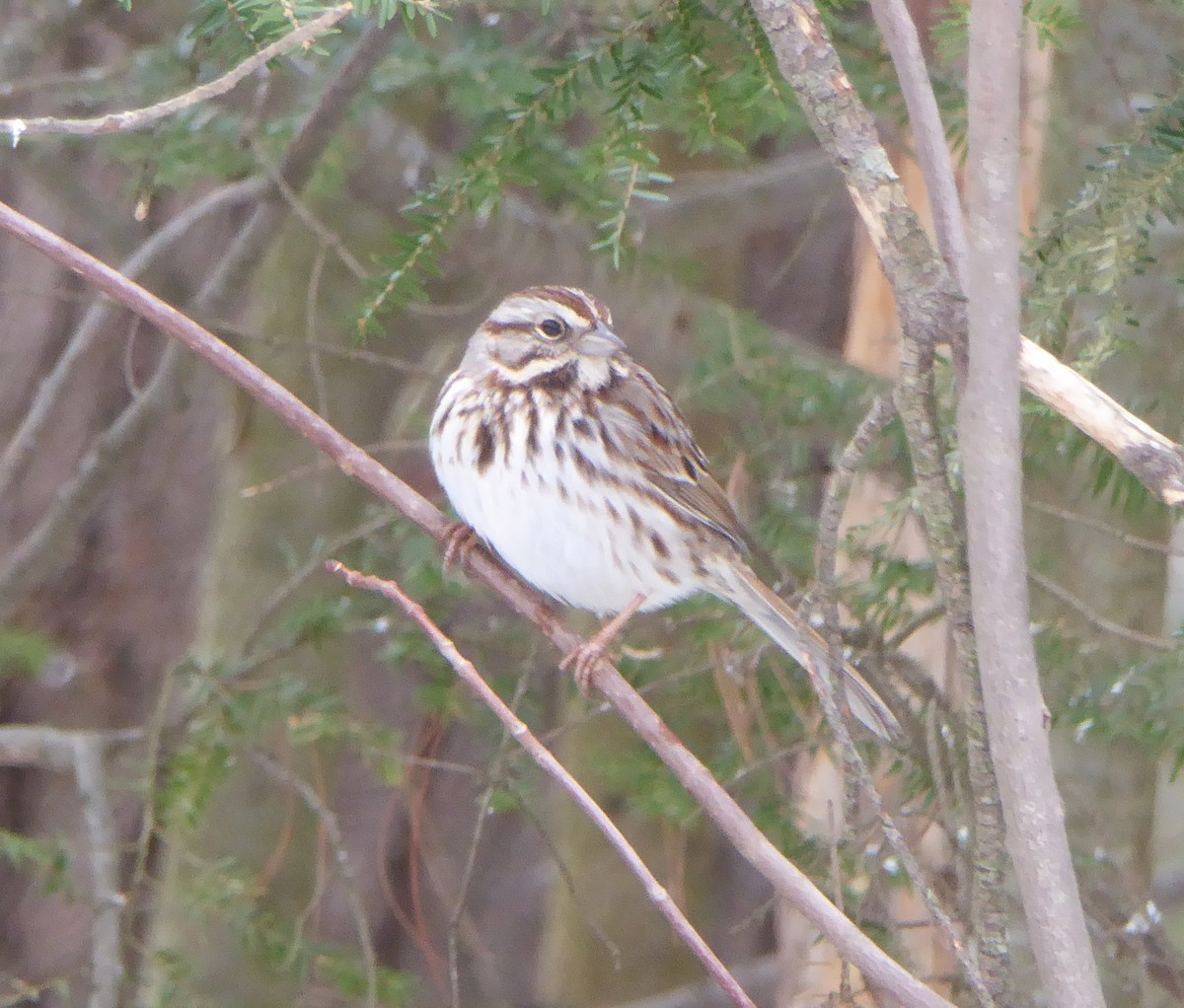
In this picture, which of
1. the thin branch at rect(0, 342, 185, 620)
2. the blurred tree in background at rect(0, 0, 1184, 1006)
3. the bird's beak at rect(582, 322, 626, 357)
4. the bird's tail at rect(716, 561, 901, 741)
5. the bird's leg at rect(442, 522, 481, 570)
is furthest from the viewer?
the thin branch at rect(0, 342, 185, 620)

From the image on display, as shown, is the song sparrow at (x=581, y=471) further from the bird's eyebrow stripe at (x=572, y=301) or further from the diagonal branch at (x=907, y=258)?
the diagonal branch at (x=907, y=258)

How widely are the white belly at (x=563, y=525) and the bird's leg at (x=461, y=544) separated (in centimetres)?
4

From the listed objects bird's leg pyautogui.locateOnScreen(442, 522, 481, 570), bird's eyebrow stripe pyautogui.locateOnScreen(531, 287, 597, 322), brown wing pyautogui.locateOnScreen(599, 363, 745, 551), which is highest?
bird's eyebrow stripe pyautogui.locateOnScreen(531, 287, 597, 322)

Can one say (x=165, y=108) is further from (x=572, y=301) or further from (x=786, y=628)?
(x=786, y=628)

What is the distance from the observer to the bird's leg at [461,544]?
3.06m

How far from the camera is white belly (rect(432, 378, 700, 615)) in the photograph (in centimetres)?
315

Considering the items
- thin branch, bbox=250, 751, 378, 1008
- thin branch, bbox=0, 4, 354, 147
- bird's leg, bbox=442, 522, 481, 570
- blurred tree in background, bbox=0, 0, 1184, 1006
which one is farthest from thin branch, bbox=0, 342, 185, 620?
thin branch, bbox=0, 4, 354, 147

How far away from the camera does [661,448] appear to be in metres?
3.39

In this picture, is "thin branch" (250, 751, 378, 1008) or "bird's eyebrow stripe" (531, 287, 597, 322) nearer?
"thin branch" (250, 751, 378, 1008)

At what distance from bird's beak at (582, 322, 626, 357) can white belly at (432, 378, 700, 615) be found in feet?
0.60

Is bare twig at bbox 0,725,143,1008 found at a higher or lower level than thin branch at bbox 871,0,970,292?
lower

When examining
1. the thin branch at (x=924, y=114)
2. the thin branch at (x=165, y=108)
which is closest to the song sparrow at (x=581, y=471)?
the thin branch at (x=165, y=108)

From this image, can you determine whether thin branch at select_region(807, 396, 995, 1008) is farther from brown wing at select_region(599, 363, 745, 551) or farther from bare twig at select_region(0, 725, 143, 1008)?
bare twig at select_region(0, 725, 143, 1008)

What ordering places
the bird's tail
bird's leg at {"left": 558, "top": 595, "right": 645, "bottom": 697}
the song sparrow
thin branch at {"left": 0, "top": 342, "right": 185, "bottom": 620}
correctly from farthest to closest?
1. thin branch at {"left": 0, "top": 342, "right": 185, "bottom": 620}
2. the song sparrow
3. bird's leg at {"left": 558, "top": 595, "right": 645, "bottom": 697}
4. the bird's tail
